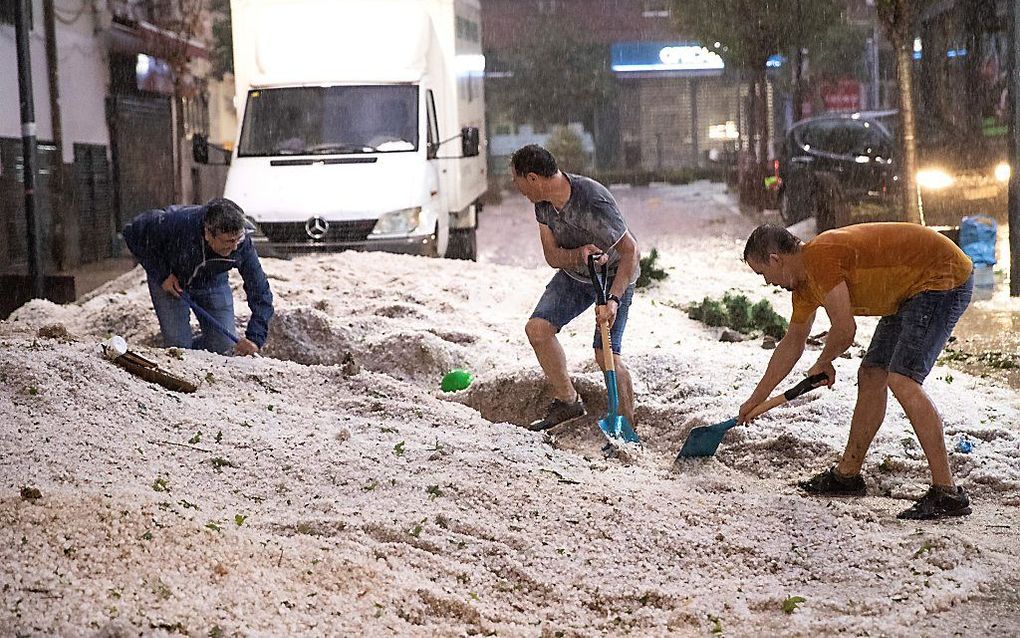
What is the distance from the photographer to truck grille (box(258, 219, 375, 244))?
13484 millimetres

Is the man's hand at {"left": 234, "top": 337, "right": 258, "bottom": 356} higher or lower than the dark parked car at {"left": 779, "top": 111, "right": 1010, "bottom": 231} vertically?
lower

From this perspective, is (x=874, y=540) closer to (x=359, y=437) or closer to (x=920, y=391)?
(x=920, y=391)

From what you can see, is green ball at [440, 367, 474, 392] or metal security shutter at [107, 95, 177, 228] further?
metal security shutter at [107, 95, 177, 228]

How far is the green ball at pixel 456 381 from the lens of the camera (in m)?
8.87

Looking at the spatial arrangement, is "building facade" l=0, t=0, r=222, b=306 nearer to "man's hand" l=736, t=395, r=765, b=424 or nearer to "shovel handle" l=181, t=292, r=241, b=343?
"shovel handle" l=181, t=292, r=241, b=343

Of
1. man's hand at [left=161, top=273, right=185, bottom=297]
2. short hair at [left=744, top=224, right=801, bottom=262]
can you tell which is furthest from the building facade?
short hair at [left=744, top=224, right=801, bottom=262]

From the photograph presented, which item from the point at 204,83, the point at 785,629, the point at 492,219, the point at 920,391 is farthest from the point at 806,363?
the point at 204,83

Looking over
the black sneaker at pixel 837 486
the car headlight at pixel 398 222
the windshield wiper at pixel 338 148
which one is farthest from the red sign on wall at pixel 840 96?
the black sneaker at pixel 837 486

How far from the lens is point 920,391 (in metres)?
5.76

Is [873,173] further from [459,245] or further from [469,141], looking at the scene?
[469,141]

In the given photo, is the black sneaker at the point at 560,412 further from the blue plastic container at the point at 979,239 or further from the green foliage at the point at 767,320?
the blue plastic container at the point at 979,239

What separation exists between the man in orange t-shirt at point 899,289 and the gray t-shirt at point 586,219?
1304 millimetres

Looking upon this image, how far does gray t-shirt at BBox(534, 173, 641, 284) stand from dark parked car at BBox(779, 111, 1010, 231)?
11.2 m

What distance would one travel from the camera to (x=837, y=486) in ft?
20.8
